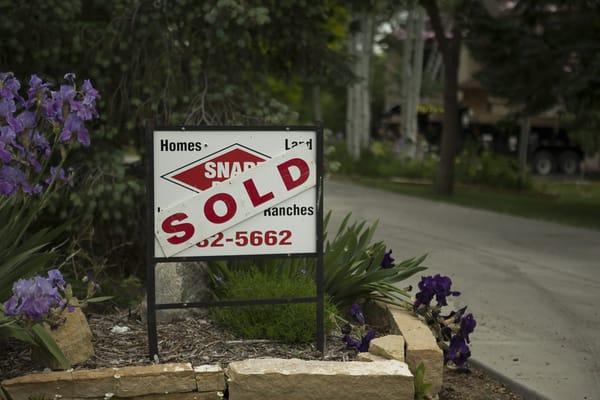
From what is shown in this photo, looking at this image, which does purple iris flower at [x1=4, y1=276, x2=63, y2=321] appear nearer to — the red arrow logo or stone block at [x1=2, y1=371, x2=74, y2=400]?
stone block at [x1=2, y1=371, x2=74, y2=400]

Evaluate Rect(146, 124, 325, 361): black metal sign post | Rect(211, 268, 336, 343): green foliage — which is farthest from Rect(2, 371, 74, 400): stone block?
Rect(211, 268, 336, 343): green foliage

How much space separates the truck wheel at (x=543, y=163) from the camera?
36.2m

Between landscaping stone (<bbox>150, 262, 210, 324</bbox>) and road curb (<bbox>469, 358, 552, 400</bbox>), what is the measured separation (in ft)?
5.62

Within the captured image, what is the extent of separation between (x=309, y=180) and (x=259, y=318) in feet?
2.79

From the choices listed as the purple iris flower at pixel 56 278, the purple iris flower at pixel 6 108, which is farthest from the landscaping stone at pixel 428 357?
the purple iris flower at pixel 6 108

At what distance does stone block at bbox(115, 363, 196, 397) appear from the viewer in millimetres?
4523

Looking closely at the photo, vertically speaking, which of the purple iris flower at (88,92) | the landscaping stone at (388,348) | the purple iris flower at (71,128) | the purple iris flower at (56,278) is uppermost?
the purple iris flower at (88,92)

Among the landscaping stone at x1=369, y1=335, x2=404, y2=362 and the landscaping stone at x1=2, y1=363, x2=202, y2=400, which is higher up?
the landscaping stone at x1=369, y1=335, x2=404, y2=362

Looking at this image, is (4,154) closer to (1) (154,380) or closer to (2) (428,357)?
(1) (154,380)

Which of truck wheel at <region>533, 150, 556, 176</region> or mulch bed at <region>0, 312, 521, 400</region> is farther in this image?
truck wheel at <region>533, 150, 556, 176</region>

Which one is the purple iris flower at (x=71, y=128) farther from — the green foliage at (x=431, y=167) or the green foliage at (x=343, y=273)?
the green foliage at (x=431, y=167)

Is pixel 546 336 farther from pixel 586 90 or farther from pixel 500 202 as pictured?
pixel 500 202

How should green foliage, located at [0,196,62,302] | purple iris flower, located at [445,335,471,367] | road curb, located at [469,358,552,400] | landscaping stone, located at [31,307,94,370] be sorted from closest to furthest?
landscaping stone, located at [31,307,94,370], green foliage, located at [0,196,62,302], road curb, located at [469,358,552,400], purple iris flower, located at [445,335,471,367]

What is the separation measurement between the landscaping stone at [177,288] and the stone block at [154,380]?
1092 millimetres
